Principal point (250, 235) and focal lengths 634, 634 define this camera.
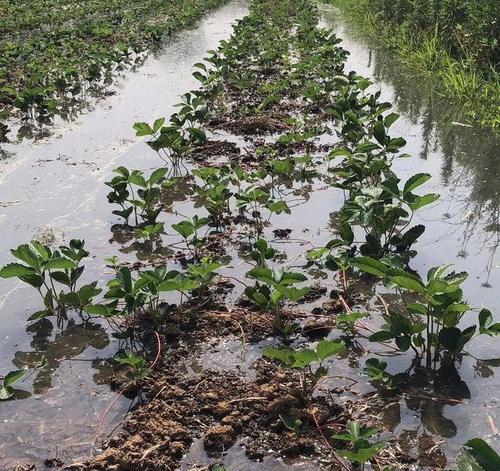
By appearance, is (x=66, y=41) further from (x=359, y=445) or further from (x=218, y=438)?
(x=359, y=445)

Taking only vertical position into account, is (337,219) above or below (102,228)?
above

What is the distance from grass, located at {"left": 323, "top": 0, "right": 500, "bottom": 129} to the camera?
7855mm

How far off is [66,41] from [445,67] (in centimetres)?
721

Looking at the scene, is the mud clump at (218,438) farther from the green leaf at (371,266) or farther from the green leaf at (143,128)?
the green leaf at (143,128)

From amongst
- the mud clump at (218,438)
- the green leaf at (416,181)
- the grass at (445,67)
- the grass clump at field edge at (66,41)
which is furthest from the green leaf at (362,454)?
the grass clump at field edge at (66,41)

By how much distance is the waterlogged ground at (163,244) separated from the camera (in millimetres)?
2955

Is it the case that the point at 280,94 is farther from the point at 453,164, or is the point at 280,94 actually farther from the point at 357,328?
the point at 357,328

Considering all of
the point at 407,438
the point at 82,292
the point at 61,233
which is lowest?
the point at 61,233

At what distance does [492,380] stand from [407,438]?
2.22 ft

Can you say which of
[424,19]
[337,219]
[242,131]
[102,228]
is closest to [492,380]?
[337,219]

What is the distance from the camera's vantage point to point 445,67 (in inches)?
383

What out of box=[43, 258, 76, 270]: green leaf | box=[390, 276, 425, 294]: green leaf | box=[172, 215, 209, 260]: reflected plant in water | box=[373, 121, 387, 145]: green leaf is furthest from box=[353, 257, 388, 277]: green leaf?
box=[373, 121, 387, 145]: green leaf

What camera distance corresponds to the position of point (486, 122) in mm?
7367

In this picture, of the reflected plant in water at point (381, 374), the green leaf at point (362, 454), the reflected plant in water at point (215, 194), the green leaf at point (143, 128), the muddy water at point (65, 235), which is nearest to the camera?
the green leaf at point (362, 454)
